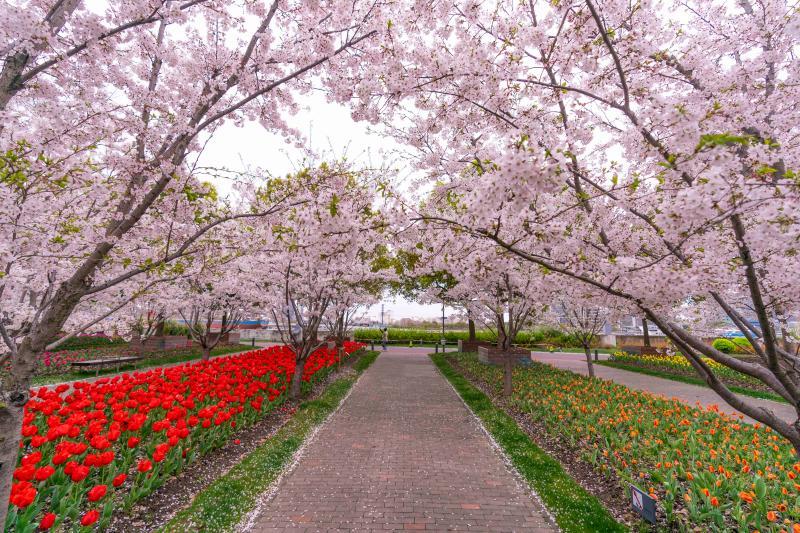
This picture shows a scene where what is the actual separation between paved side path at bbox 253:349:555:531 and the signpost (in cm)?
102

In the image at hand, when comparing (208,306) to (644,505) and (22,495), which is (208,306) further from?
(644,505)

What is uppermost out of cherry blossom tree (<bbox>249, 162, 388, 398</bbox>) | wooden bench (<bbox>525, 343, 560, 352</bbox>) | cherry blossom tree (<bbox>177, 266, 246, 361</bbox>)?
cherry blossom tree (<bbox>249, 162, 388, 398</bbox>)

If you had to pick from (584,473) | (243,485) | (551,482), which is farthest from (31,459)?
(584,473)

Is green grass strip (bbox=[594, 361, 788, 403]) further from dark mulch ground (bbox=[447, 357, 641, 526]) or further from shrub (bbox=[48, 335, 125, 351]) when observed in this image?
shrub (bbox=[48, 335, 125, 351])

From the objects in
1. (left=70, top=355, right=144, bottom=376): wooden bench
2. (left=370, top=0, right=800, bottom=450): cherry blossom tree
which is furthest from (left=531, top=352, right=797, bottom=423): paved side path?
(left=70, top=355, right=144, bottom=376): wooden bench

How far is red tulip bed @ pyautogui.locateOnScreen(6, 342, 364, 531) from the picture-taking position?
11.3 feet

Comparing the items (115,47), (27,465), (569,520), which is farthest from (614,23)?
(27,465)

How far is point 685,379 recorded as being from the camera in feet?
49.0

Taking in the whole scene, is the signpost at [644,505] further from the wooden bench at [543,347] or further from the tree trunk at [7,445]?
the wooden bench at [543,347]

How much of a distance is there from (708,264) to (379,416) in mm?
7291

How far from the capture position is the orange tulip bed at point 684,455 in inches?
149

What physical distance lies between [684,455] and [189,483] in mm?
6738

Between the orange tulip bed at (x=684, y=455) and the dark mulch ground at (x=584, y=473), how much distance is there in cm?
14

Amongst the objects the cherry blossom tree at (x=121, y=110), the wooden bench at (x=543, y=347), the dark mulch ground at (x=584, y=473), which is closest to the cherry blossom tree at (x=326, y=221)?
the cherry blossom tree at (x=121, y=110)
